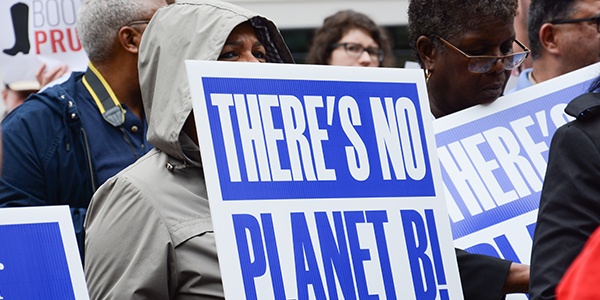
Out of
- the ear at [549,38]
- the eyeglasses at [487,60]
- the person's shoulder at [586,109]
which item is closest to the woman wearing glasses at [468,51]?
the eyeglasses at [487,60]

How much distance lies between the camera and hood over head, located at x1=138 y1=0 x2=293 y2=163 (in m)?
3.20

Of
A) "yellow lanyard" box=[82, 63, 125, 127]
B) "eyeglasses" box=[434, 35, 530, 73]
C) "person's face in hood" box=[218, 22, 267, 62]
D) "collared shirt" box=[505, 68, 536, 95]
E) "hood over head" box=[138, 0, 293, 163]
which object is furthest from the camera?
"collared shirt" box=[505, 68, 536, 95]

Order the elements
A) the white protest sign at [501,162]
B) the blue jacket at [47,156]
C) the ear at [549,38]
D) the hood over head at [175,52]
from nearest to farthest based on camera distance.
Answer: the hood over head at [175,52], the white protest sign at [501,162], the blue jacket at [47,156], the ear at [549,38]

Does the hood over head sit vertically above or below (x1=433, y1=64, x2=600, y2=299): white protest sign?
above

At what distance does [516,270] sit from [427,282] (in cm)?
35

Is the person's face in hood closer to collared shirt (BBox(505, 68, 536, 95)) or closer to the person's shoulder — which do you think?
the person's shoulder

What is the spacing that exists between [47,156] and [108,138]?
0.80ft

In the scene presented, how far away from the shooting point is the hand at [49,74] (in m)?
5.38

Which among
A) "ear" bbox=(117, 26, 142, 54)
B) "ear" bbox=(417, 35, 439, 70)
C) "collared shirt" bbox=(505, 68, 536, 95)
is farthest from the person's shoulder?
"collared shirt" bbox=(505, 68, 536, 95)

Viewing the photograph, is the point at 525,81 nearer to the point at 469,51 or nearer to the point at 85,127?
the point at 469,51

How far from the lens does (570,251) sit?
2.64m

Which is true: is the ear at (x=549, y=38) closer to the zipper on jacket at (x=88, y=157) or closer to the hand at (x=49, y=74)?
the zipper on jacket at (x=88, y=157)

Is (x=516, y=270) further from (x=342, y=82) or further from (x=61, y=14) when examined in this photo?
(x=61, y=14)

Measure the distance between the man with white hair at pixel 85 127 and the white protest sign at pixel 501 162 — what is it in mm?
1215
